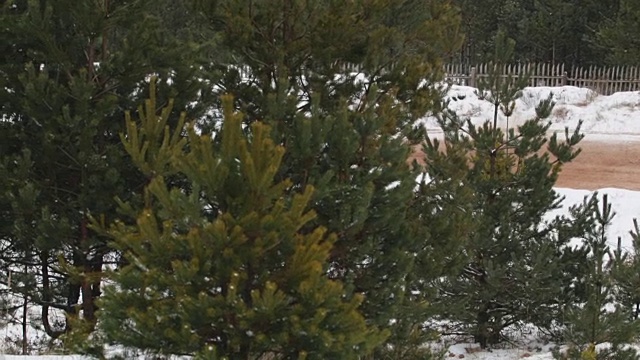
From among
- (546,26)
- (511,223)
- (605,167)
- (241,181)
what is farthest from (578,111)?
(241,181)

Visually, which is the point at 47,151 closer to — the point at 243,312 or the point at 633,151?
the point at 243,312

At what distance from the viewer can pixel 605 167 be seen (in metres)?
19.3

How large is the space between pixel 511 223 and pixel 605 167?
9.76 m

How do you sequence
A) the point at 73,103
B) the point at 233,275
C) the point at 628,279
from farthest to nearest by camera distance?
the point at 628,279 < the point at 73,103 < the point at 233,275

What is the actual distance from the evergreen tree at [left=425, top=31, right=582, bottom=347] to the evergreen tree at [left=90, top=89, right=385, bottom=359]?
5452mm

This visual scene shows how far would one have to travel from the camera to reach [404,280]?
7.48 meters

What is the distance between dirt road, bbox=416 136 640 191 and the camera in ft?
58.3

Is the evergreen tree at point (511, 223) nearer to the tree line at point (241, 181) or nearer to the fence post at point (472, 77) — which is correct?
the tree line at point (241, 181)

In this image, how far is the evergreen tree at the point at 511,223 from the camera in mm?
10273

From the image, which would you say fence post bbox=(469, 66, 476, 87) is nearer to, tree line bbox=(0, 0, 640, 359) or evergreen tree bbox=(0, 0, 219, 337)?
tree line bbox=(0, 0, 640, 359)

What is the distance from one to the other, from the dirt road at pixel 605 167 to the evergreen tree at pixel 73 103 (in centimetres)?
1174

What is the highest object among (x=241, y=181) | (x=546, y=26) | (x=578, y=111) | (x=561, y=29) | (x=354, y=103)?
(x=546, y=26)

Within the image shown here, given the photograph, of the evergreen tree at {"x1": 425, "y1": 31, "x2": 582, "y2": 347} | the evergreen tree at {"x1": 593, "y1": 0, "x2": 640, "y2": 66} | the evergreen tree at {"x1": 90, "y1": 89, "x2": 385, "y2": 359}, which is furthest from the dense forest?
the evergreen tree at {"x1": 90, "y1": 89, "x2": 385, "y2": 359}

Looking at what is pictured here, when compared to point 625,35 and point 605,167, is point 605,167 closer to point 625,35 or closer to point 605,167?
point 605,167
